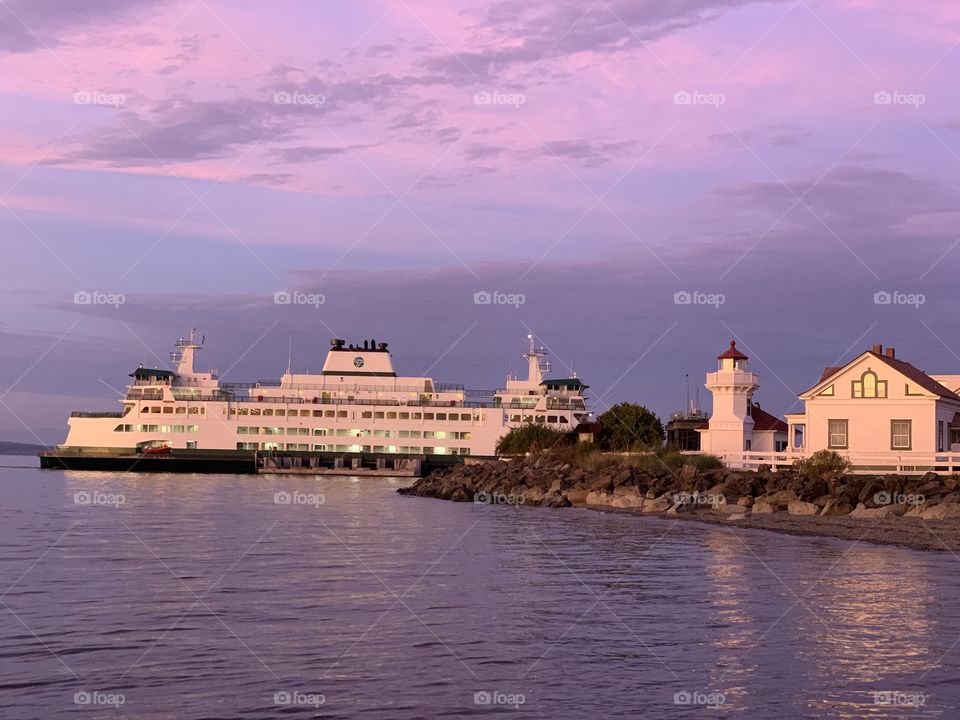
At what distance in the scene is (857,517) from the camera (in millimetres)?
32312

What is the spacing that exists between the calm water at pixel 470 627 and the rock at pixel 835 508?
816 cm

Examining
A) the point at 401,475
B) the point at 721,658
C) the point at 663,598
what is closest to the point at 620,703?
the point at 721,658

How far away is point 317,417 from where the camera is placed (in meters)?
86.4

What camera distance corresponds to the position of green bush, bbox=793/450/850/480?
139 feet

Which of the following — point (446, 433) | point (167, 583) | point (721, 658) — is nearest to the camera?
point (721, 658)

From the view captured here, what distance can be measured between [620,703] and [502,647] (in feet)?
9.03

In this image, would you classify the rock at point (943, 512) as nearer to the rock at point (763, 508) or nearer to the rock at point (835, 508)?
the rock at point (835, 508)

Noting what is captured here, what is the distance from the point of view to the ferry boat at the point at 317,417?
84.6m

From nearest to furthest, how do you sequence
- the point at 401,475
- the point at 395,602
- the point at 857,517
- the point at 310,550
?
the point at 395,602
the point at 310,550
the point at 857,517
the point at 401,475

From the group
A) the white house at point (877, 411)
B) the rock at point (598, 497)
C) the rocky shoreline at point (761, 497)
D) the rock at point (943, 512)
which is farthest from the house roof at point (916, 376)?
the rock at point (943, 512)

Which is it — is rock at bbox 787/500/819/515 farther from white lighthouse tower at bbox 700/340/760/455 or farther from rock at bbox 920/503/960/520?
white lighthouse tower at bbox 700/340/760/455

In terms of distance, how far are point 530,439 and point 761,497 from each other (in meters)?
38.8

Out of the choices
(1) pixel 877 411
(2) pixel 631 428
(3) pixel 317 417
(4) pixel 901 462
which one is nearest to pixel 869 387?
(1) pixel 877 411

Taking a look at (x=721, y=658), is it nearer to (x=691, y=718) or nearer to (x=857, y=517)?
(x=691, y=718)
